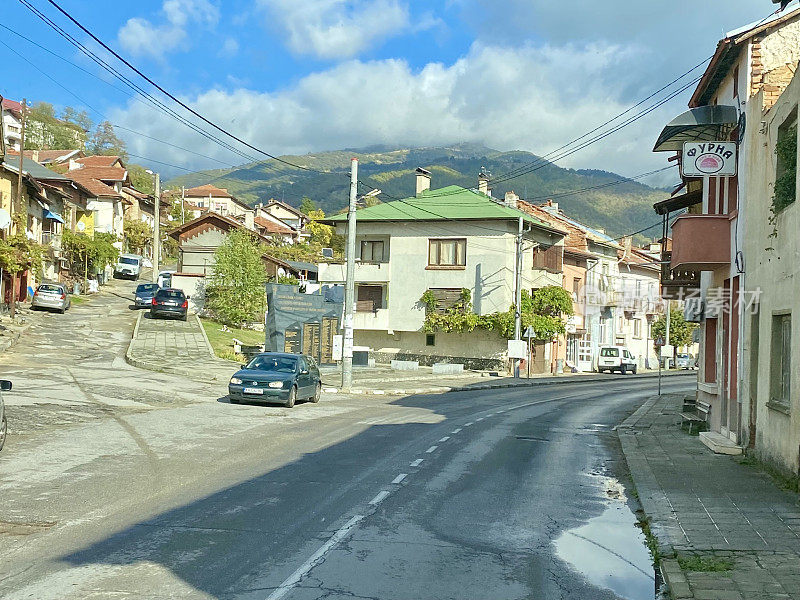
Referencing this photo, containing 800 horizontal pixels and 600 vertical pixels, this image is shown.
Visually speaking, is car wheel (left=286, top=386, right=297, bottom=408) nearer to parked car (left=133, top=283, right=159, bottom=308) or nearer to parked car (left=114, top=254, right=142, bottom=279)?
parked car (left=133, top=283, right=159, bottom=308)

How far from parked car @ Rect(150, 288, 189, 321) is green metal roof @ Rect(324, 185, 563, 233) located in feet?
36.9

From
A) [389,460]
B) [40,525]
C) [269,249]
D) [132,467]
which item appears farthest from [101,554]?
[269,249]

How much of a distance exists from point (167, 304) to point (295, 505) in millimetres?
40478

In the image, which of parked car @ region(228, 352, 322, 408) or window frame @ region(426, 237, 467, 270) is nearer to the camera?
parked car @ region(228, 352, 322, 408)

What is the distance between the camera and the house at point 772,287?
13.2 meters

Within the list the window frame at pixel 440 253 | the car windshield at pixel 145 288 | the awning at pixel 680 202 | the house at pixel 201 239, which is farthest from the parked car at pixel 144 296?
the awning at pixel 680 202

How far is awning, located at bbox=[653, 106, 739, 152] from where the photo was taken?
19.5m

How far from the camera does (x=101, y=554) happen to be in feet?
25.6

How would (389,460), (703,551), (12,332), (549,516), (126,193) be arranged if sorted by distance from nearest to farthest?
(703,551)
(549,516)
(389,460)
(12,332)
(126,193)

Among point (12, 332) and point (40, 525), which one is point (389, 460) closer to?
point (40, 525)

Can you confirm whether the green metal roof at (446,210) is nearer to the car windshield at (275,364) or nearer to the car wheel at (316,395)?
the car wheel at (316,395)

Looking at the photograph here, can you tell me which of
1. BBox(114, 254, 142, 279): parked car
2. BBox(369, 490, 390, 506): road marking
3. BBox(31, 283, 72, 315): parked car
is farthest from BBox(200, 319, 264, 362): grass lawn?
BBox(369, 490, 390, 506): road marking

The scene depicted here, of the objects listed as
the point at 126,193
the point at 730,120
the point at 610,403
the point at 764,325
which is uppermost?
the point at 126,193

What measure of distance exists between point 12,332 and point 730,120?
1177 inches
